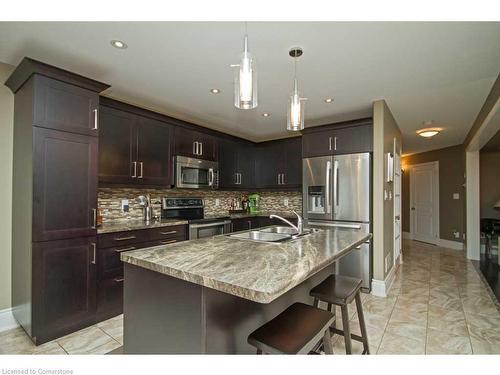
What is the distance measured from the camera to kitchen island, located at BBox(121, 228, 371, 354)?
42.4 inches

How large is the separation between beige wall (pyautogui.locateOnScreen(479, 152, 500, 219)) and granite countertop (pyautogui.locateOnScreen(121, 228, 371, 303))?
5.65m

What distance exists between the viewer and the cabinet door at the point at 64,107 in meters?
2.07

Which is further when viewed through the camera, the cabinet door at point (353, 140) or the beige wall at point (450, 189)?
the beige wall at point (450, 189)

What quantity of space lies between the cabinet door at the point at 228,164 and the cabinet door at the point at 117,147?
59.8 inches

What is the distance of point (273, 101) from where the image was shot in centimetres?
316

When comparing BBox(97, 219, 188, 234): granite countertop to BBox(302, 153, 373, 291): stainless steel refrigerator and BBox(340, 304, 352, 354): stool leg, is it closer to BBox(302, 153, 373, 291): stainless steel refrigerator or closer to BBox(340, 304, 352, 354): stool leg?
BBox(302, 153, 373, 291): stainless steel refrigerator

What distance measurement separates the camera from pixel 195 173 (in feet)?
12.2

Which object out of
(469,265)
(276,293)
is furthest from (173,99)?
(469,265)

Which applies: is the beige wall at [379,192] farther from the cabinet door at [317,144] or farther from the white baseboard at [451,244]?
the white baseboard at [451,244]

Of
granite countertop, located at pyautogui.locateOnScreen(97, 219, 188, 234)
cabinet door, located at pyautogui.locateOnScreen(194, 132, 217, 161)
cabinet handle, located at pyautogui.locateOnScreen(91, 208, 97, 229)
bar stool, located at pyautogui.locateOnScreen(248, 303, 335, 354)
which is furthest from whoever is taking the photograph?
cabinet door, located at pyautogui.locateOnScreen(194, 132, 217, 161)

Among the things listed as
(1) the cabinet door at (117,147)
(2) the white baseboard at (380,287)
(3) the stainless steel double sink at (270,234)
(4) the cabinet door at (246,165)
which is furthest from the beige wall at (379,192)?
(1) the cabinet door at (117,147)

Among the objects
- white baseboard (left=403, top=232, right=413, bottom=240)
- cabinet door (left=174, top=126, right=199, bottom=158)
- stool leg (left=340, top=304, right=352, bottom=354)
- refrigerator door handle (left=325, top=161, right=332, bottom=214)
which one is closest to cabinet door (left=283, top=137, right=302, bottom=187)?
refrigerator door handle (left=325, top=161, right=332, bottom=214)

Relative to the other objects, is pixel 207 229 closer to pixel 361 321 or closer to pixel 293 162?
pixel 293 162
